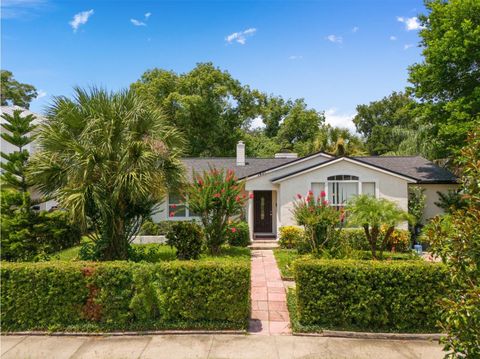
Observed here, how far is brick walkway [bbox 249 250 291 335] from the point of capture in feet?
20.9

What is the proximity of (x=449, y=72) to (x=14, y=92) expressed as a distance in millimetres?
53790

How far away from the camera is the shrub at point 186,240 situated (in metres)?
11.0

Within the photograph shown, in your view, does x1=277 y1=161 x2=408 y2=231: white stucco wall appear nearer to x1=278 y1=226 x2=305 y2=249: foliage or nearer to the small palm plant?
x1=278 y1=226 x2=305 y2=249: foliage

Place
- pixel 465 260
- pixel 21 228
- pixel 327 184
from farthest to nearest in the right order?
1. pixel 327 184
2. pixel 21 228
3. pixel 465 260

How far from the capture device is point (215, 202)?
11594 mm

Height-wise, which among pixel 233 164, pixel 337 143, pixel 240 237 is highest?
pixel 337 143

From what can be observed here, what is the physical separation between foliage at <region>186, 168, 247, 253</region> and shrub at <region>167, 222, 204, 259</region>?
2.51 feet

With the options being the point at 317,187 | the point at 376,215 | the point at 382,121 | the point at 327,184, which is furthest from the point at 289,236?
the point at 382,121

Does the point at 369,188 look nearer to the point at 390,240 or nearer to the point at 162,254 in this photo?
the point at 390,240

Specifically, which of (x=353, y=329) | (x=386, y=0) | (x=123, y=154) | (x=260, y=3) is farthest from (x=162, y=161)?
(x=386, y=0)

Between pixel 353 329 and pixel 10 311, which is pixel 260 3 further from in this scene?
pixel 10 311

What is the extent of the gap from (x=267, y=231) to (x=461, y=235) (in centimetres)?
1407

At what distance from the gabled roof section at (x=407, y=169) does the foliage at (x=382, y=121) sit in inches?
1101

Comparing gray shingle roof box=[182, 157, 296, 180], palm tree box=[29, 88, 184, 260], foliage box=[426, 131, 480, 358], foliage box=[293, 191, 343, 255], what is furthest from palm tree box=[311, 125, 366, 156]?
foliage box=[426, 131, 480, 358]
